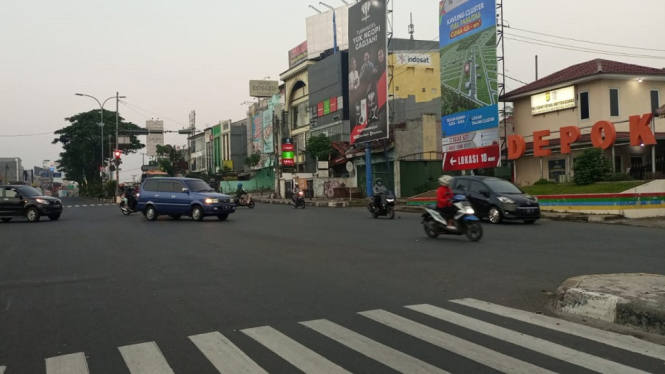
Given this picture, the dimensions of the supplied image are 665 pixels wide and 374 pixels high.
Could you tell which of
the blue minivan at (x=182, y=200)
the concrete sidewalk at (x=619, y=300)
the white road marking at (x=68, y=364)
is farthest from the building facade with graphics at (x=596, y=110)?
the white road marking at (x=68, y=364)

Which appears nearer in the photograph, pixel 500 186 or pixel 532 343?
pixel 532 343

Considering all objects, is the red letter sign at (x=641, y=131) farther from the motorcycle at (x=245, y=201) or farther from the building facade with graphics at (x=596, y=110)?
the motorcycle at (x=245, y=201)

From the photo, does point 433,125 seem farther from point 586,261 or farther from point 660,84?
point 586,261

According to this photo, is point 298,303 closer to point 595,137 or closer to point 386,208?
point 386,208

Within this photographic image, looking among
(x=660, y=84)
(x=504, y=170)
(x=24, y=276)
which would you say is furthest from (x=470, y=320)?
(x=504, y=170)

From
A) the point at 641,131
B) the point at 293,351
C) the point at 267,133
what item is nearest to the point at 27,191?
the point at 293,351

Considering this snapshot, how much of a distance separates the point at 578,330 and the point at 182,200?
62.5 ft

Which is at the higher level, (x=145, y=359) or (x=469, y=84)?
(x=469, y=84)

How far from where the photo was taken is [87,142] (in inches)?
2800

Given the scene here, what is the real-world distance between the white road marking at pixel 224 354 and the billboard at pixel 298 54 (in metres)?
55.1

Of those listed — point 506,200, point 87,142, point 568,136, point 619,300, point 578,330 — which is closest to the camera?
point 578,330

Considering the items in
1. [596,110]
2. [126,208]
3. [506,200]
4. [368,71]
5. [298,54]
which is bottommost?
[126,208]

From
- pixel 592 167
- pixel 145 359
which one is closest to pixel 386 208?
pixel 592 167

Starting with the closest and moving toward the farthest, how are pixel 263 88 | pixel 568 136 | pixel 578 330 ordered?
pixel 578 330, pixel 568 136, pixel 263 88
